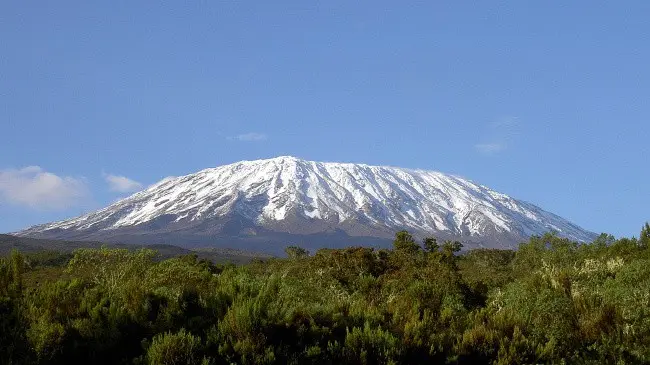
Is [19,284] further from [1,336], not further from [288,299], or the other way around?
[288,299]

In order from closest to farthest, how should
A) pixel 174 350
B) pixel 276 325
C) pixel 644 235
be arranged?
pixel 174 350, pixel 276 325, pixel 644 235

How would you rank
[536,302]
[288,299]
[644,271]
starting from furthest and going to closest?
[644,271] → [536,302] → [288,299]

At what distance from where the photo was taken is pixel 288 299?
36.8ft

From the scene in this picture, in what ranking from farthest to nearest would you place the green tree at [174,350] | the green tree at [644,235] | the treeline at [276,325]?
1. the green tree at [644,235]
2. the treeline at [276,325]
3. the green tree at [174,350]

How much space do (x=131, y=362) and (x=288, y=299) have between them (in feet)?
10.6

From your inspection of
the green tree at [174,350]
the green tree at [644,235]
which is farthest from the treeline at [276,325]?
the green tree at [644,235]

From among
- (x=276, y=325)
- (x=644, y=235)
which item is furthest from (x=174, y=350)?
(x=644, y=235)

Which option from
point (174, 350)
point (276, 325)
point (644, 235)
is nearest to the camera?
point (174, 350)

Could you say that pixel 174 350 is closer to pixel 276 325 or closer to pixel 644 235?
pixel 276 325

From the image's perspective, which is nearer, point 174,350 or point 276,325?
point 174,350

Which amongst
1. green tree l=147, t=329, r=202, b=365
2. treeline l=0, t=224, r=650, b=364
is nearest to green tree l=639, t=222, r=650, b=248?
treeline l=0, t=224, r=650, b=364

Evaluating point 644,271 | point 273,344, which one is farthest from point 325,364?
point 644,271

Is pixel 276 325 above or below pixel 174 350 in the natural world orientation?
above

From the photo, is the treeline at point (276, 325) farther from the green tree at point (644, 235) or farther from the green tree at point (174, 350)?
the green tree at point (644, 235)
